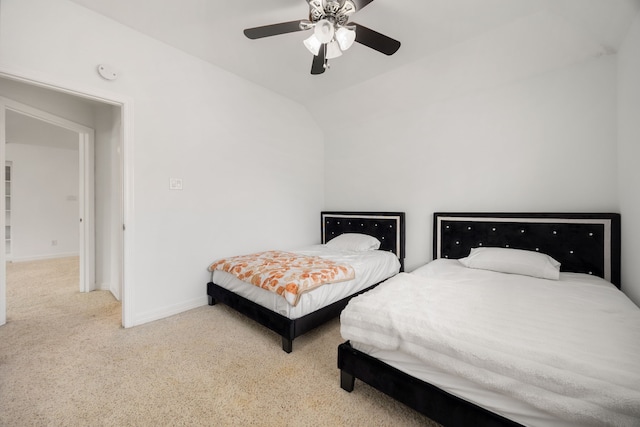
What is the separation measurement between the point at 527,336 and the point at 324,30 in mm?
2032

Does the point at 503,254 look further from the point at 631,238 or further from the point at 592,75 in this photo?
the point at 592,75

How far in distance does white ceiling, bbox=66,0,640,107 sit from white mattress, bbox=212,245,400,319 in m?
2.19

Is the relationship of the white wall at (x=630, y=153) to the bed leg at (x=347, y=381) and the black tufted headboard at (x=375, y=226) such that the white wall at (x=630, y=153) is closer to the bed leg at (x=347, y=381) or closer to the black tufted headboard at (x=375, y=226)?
the black tufted headboard at (x=375, y=226)

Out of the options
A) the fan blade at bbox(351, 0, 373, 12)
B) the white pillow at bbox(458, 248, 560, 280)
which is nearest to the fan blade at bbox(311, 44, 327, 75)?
the fan blade at bbox(351, 0, 373, 12)

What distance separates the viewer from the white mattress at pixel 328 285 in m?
1.97

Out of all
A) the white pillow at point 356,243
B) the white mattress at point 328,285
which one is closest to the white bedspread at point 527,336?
the white mattress at point 328,285

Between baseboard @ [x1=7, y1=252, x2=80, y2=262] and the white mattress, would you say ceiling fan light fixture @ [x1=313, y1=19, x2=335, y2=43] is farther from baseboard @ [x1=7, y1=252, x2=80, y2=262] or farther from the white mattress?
baseboard @ [x1=7, y1=252, x2=80, y2=262]

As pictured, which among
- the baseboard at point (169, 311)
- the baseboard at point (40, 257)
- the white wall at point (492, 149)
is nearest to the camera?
the white wall at point (492, 149)

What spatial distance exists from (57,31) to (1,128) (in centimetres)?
119

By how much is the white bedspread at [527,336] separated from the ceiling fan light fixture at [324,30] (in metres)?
1.72

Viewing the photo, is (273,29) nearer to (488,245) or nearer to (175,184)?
(175,184)

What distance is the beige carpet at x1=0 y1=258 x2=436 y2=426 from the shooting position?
1.32m

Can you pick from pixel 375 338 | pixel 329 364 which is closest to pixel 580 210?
pixel 375 338

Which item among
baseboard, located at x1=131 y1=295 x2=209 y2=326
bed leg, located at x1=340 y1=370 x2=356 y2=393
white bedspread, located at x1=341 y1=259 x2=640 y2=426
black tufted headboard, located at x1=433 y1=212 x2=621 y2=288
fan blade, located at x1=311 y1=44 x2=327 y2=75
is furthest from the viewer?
baseboard, located at x1=131 y1=295 x2=209 y2=326
